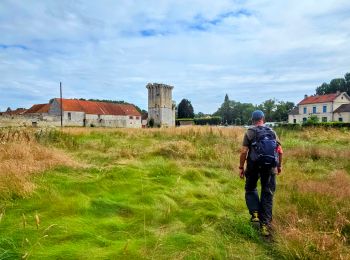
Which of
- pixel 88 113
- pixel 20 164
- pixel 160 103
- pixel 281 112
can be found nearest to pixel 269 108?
pixel 281 112

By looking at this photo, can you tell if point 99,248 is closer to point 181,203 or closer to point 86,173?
point 181,203

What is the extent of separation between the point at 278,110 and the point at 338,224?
79.5 metres

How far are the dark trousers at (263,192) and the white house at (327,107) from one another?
5669 centimetres

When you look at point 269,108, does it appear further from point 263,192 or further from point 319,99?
point 263,192

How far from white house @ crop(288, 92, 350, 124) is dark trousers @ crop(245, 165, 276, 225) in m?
56.7

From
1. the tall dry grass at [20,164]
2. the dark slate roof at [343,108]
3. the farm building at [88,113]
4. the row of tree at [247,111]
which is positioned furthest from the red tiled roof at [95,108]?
the tall dry grass at [20,164]

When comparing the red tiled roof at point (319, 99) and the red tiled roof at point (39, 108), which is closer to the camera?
the red tiled roof at point (39, 108)

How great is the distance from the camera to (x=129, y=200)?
538 cm

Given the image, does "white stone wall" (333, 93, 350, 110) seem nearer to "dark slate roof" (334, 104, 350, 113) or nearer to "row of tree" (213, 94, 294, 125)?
"dark slate roof" (334, 104, 350, 113)

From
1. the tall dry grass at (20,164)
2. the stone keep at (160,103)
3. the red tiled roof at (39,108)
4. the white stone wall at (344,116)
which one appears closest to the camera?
the tall dry grass at (20,164)

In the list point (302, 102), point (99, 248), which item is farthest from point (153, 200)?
point (302, 102)

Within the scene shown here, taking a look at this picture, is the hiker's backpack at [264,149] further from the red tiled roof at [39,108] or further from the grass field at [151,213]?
the red tiled roof at [39,108]

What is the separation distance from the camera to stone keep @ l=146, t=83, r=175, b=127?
62.1m

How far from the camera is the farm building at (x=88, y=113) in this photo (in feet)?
175
